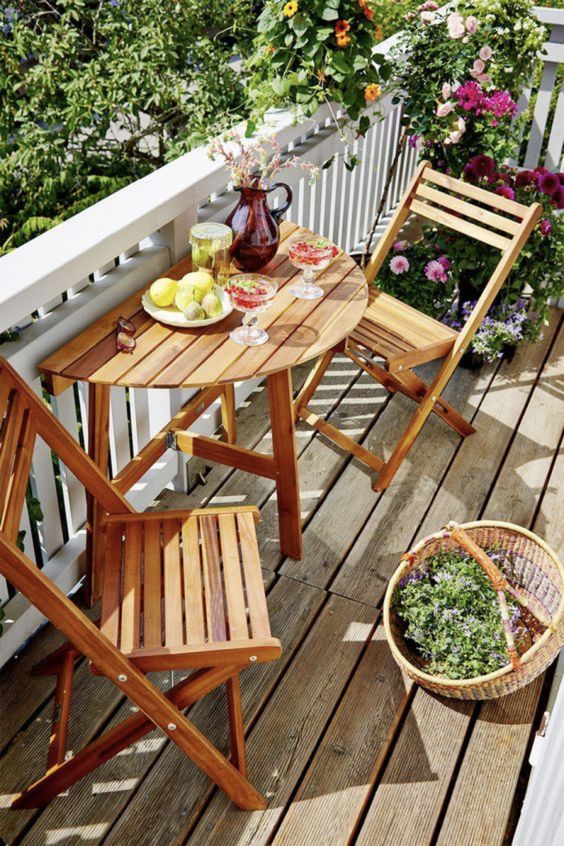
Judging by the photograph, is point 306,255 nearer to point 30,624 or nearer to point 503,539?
point 503,539

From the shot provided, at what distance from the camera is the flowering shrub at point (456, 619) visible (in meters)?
2.36

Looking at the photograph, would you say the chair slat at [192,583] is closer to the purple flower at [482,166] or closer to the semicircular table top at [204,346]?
the semicircular table top at [204,346]

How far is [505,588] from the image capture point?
2.51 meters

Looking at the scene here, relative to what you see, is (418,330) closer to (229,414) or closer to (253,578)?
(229,414)

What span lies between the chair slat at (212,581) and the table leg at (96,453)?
0.32 metres

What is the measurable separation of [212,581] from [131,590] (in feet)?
0.62

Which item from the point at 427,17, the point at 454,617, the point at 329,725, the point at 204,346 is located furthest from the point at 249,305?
the point at 427,17

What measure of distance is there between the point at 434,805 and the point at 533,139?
3.15 m

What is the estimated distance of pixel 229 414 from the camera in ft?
10.5

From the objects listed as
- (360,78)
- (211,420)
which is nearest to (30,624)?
(211,420)

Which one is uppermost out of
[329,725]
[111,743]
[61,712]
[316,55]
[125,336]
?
[316,55]

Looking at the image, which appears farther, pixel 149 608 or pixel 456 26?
pixel 456 26

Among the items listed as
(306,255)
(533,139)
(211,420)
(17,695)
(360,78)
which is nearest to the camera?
(17,695)

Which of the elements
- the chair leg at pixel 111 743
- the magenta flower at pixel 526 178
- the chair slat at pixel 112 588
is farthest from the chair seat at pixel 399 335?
the chair leg at pixel 111 743
